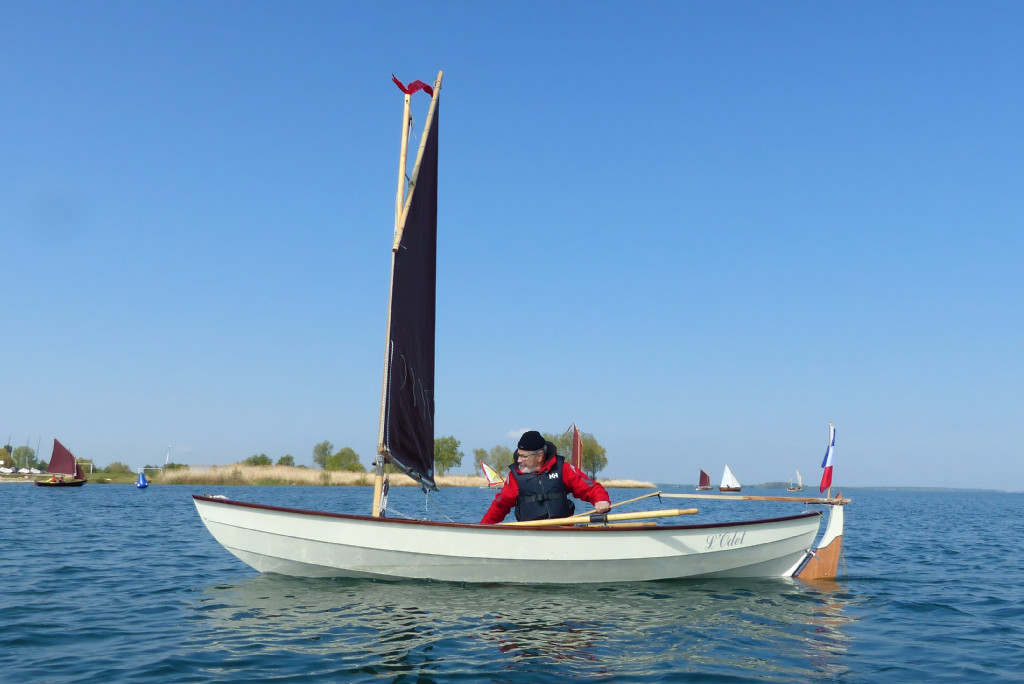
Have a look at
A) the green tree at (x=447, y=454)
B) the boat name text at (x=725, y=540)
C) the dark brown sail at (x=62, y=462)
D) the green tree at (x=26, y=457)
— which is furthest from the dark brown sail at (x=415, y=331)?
the green tree at (x=26, y=457)

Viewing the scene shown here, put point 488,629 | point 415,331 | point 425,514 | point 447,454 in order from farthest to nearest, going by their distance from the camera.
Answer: point 447,454 < point 425,514 < point 415,331 < point 488,629

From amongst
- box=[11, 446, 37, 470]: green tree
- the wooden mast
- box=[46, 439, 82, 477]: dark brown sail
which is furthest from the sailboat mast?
box=[11, 446, 37, 470]: green tree

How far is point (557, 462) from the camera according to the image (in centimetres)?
1123

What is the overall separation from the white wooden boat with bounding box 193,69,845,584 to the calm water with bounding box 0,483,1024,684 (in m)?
0.28

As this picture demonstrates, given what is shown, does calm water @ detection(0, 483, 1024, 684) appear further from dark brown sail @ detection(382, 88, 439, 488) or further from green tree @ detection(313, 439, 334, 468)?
green tree @ detection(313, 439, 334, 468)

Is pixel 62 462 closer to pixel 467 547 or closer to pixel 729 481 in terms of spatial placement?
pixel 467 547

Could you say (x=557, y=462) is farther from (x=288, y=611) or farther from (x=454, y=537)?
(x=288, y=611)

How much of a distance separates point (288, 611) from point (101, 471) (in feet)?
306

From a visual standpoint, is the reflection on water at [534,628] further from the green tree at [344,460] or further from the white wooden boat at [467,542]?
the green tree at [344,460]

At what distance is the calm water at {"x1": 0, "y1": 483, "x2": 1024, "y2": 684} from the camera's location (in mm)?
6656

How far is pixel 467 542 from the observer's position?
1046 centimetres

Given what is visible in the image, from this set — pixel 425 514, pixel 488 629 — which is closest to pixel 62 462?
pixel 425 514

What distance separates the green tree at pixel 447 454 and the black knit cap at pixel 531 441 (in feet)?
290

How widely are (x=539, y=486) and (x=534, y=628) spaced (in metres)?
3.03
